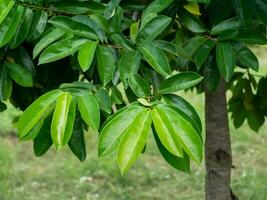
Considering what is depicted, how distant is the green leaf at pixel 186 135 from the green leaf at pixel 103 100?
0.22m

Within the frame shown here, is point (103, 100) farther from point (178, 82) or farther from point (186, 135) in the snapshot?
point (186, 135)

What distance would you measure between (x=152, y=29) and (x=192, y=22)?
246mm

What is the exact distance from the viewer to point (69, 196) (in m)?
3.46

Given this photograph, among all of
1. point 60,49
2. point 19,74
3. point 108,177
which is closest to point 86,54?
point 60,49

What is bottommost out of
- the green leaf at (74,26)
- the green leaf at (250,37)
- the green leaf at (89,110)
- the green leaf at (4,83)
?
the green leaf at (4,83)

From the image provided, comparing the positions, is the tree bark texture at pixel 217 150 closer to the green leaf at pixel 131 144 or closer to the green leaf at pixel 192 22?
the green leaf at pixel 192 22

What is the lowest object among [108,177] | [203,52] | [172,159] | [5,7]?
[108,177]

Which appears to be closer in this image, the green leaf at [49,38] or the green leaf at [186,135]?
the green leaf at [186,135]

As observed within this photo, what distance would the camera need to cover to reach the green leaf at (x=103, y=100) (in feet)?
3.69

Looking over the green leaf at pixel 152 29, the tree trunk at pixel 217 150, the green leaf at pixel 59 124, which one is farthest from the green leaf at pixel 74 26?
the tree trunk at pixel 217 150

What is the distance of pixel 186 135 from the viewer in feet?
3.01

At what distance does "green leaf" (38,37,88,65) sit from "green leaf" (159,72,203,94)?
0.66 ft

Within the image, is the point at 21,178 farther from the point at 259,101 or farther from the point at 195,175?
the point at 259,101

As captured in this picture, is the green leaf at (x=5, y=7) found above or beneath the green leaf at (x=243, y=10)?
beneath
